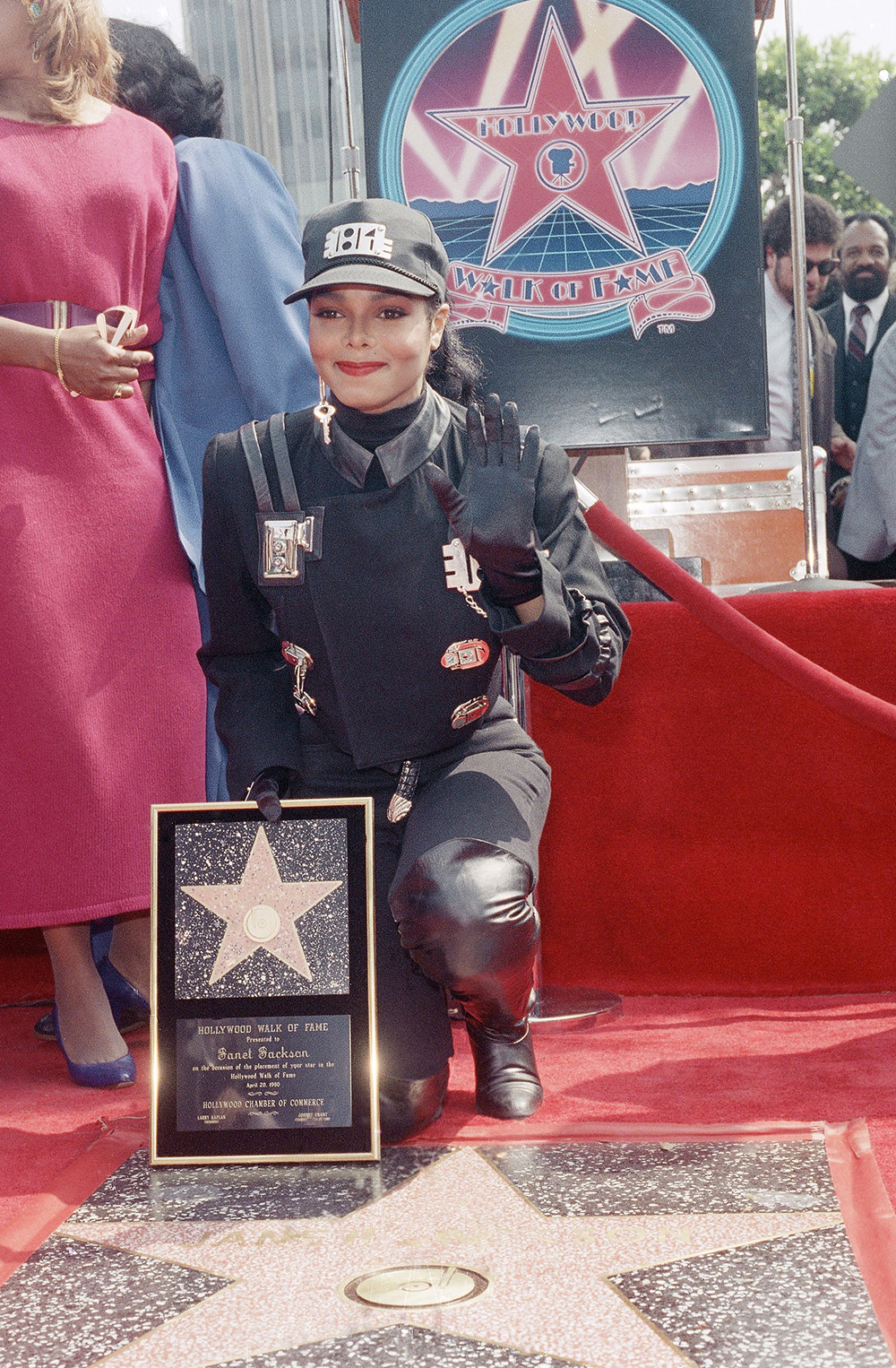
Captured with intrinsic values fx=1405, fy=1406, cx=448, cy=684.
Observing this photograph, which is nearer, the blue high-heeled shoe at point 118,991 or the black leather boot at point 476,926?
the black leather boot at point 476,926

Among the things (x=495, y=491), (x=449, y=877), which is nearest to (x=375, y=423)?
(x=495, y=491)

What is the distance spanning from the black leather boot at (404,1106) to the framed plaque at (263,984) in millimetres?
103

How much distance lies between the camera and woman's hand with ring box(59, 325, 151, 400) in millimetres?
1989

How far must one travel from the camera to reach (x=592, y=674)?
1854 mm

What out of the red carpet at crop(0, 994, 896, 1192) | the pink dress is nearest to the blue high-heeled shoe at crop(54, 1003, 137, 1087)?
Result: the red carpet at crop(0, 994, 896, 1192)

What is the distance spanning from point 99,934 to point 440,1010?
797mm

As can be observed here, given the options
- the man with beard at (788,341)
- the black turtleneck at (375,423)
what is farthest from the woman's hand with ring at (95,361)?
the man with beard at (788,341)

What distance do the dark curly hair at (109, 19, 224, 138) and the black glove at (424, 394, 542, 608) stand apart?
1055 mm

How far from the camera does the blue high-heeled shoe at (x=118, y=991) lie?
8.16 feet

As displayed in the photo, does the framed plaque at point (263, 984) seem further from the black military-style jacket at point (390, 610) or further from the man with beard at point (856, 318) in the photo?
the man with beard at point (856, 318)

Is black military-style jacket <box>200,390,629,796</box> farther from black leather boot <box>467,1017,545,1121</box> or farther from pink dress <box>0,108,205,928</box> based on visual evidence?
black leather boot <box>467,1017,545,1121</box>

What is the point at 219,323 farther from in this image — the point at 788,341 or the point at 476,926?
the point at 788,341

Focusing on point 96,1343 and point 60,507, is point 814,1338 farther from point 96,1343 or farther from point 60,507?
point 60,507

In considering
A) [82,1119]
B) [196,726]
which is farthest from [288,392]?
[82,1119]
